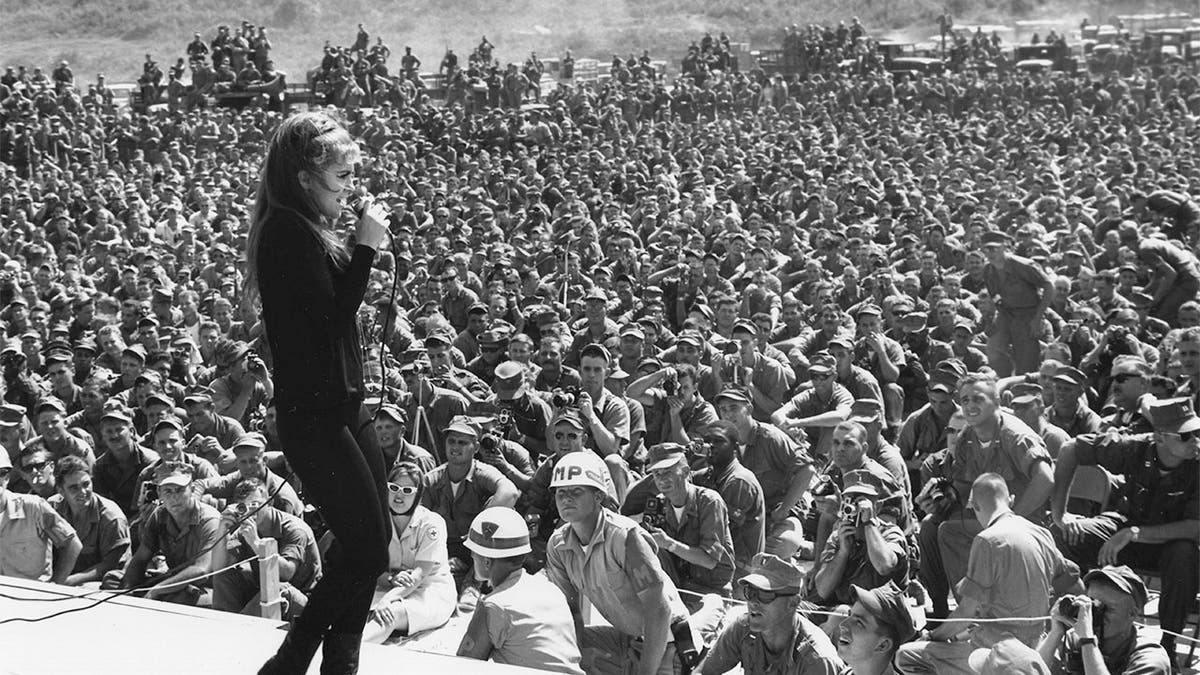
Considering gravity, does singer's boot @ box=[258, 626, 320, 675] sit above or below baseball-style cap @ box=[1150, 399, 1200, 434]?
above

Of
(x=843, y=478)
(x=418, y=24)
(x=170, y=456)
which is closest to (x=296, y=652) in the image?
(x=843, y=478)

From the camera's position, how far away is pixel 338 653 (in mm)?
3811

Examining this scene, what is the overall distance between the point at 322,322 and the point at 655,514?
13.8ft

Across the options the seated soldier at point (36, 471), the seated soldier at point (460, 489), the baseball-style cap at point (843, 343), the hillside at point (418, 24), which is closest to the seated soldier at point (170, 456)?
the seated soldier at point (36, 471)

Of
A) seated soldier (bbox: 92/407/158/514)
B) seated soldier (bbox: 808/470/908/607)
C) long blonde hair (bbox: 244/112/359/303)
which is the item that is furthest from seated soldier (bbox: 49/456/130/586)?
long blonde hair (bbox: 244/112/359/303)

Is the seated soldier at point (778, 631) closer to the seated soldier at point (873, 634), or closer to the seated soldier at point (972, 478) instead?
the seated soldier at point (873, 634)

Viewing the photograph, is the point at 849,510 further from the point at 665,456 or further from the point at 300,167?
the point at 300,167

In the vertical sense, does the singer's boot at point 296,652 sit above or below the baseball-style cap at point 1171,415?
above

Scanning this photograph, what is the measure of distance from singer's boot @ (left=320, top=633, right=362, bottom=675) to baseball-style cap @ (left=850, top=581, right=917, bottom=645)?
95.4 inches

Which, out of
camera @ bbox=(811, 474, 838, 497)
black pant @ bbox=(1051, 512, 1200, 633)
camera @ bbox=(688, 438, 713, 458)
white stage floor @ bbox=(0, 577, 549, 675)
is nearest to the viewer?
white stage floor @ bbox=(0, 577, 549, 675)

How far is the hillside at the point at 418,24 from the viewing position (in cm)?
4947

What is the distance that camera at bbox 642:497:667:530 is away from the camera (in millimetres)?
7465

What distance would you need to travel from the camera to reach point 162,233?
1973 centimetres

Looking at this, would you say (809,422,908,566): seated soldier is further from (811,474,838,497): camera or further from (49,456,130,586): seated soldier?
(49,456,130,586): seated soldier
